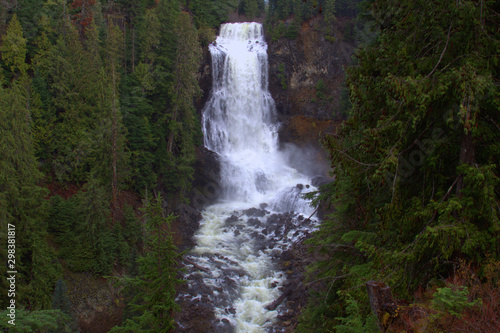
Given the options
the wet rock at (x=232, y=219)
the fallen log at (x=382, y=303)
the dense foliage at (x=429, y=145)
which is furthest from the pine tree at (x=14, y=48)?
the fallen log at (x=382, y=303)

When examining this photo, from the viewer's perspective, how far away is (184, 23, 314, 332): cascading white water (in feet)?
60.7

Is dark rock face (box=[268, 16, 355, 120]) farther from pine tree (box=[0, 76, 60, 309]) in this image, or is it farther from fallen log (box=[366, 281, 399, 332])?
fallen log (box=[366, 281, 399, 332])

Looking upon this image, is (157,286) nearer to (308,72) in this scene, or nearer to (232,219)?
(232,219)

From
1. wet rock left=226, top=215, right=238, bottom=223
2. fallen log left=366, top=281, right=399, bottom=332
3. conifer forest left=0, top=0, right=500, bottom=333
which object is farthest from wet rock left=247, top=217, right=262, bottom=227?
fallen log left=366, top=281, right=399, bottom=332

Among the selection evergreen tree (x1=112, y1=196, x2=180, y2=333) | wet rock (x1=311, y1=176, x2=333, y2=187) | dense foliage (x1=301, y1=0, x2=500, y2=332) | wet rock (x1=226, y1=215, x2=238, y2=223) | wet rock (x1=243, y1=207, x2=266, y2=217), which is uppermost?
dense foliage (x1=301, y1=0, x2=500, y2=332)

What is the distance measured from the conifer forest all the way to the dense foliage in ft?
0.12

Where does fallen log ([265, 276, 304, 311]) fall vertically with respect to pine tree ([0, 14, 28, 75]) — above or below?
below

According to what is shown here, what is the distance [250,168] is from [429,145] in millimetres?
28717

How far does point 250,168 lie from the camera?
34.1 m

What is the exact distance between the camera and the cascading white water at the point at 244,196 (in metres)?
18.5

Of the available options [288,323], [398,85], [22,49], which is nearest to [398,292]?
[398,85]

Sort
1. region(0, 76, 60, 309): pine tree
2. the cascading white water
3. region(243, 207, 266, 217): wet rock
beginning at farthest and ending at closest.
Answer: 1. region(243, 207, 266, 217): wet rock
2. the cascading white water
3. region(0, 76, 60, 309): pine tree

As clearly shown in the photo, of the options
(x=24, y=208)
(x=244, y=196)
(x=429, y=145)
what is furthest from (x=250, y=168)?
(x=429, y=145)

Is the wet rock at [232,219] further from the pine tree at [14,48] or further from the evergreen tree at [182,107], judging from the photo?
the pine tree at [14,48]
